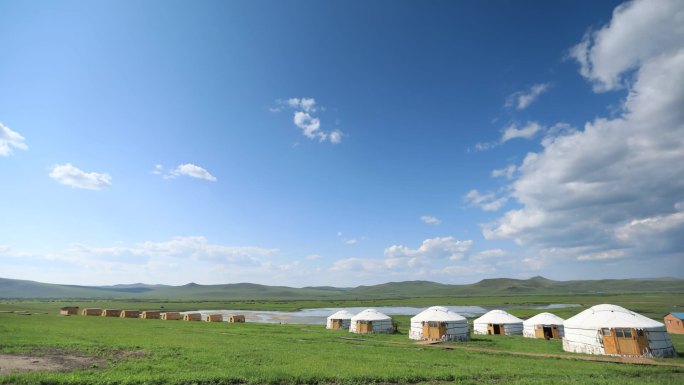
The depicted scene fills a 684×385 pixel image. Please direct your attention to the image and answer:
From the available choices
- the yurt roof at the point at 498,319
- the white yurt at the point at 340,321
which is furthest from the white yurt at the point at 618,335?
the white yurt at the point at 340,321

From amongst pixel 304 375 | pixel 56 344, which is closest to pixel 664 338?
pixel 304 375

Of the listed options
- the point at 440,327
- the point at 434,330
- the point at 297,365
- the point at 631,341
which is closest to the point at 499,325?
the point at 440,327

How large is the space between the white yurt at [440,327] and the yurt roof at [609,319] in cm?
1138

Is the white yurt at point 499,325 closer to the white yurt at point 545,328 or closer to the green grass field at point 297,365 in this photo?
the white yurt at point 545,328

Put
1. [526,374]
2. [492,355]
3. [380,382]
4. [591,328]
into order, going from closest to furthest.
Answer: [380,382] < [526,374] < [492,355] < [591,328]

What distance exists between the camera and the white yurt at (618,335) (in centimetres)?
3088

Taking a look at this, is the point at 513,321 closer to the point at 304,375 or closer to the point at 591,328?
the point at 591,328

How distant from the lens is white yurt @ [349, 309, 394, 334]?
167 ft

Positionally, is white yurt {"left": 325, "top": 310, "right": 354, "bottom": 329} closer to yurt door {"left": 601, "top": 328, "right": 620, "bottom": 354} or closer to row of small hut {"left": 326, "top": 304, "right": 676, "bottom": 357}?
row of small hut {"left": 326, "top": 304, "right": 676, "bottom": 357}

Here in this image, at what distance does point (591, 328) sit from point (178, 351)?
117 feet

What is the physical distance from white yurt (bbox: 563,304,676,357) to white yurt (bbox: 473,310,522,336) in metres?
15.7

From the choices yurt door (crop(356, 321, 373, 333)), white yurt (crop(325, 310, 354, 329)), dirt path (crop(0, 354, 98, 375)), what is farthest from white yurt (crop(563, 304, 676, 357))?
dirt path (crop(0, 354, 98, 375))

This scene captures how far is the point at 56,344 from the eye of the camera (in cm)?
2958

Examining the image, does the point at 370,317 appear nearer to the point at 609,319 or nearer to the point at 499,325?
the point at 499,325
